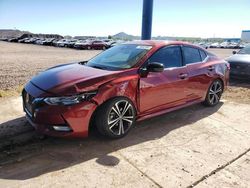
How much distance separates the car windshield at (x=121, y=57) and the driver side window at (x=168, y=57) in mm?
197

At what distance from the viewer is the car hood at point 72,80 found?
3.83 metres

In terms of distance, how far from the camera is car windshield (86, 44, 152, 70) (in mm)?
4633

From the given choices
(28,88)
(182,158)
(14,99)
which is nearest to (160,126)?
(182,158)

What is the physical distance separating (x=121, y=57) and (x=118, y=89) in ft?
3.36

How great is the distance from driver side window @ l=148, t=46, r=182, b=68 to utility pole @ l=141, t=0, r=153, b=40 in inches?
158

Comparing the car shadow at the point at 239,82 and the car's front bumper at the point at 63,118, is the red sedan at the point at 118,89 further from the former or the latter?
the car shadow at the point at 239,82

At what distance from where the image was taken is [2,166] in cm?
343

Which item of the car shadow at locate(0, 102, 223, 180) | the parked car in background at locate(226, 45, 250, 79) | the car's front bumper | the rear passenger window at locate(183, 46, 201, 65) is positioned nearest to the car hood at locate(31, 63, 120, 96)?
the car's front bumper

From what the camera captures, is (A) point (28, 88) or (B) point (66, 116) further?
(A) point (28, 88)

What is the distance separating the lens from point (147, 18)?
905 centimetres

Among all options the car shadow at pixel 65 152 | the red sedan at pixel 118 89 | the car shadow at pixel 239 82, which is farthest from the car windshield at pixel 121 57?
the car shadow at pixel 239 82

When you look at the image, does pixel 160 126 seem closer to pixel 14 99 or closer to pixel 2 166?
pixel 2 166

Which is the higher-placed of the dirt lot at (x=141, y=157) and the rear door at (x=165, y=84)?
the rear door at (x=165, y=84)

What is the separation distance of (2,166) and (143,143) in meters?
2.05
